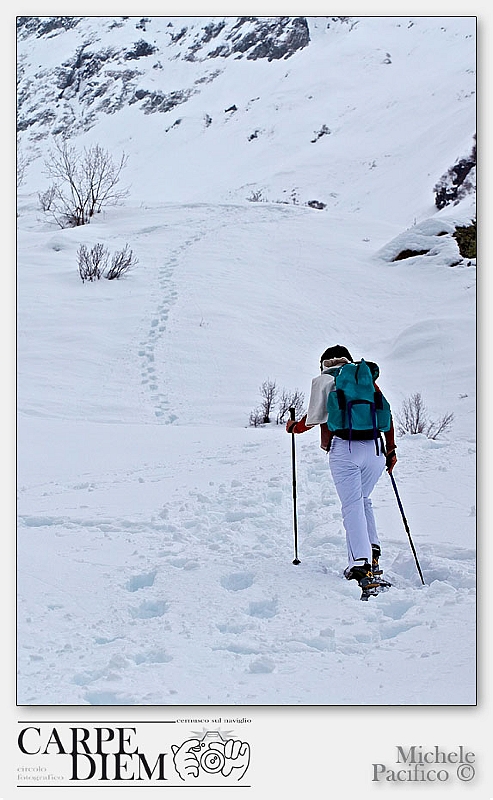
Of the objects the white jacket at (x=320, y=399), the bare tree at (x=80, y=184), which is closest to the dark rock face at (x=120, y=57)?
the bare tree at (x=80, y=184)

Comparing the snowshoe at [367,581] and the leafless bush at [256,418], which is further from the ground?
the leafless bush at [256,418]

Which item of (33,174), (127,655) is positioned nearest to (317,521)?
(127,655)

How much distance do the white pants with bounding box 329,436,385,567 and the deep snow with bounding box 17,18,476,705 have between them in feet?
0.90

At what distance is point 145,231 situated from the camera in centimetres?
1515

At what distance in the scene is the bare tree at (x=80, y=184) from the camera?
51.3 feet

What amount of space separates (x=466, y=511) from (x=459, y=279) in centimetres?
646

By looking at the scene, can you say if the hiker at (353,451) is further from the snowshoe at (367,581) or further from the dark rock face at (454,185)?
the dark rock face at (454,185)

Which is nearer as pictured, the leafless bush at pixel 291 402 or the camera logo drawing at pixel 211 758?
the camera logo drawing at pixel 211 758

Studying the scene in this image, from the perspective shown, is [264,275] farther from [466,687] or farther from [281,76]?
[281,76]

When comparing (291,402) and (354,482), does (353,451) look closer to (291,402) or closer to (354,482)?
(354,482)

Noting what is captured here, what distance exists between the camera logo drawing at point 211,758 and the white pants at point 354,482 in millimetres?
1220

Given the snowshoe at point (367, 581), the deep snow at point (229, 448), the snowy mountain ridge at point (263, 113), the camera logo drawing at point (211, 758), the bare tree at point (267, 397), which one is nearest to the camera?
the deep snow at point (229, 448)

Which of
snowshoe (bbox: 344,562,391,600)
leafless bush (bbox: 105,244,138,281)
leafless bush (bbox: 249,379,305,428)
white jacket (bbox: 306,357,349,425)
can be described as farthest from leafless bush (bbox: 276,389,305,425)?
snowshoe (bbox: 344,562,391,600)

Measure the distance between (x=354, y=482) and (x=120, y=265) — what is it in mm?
8969
